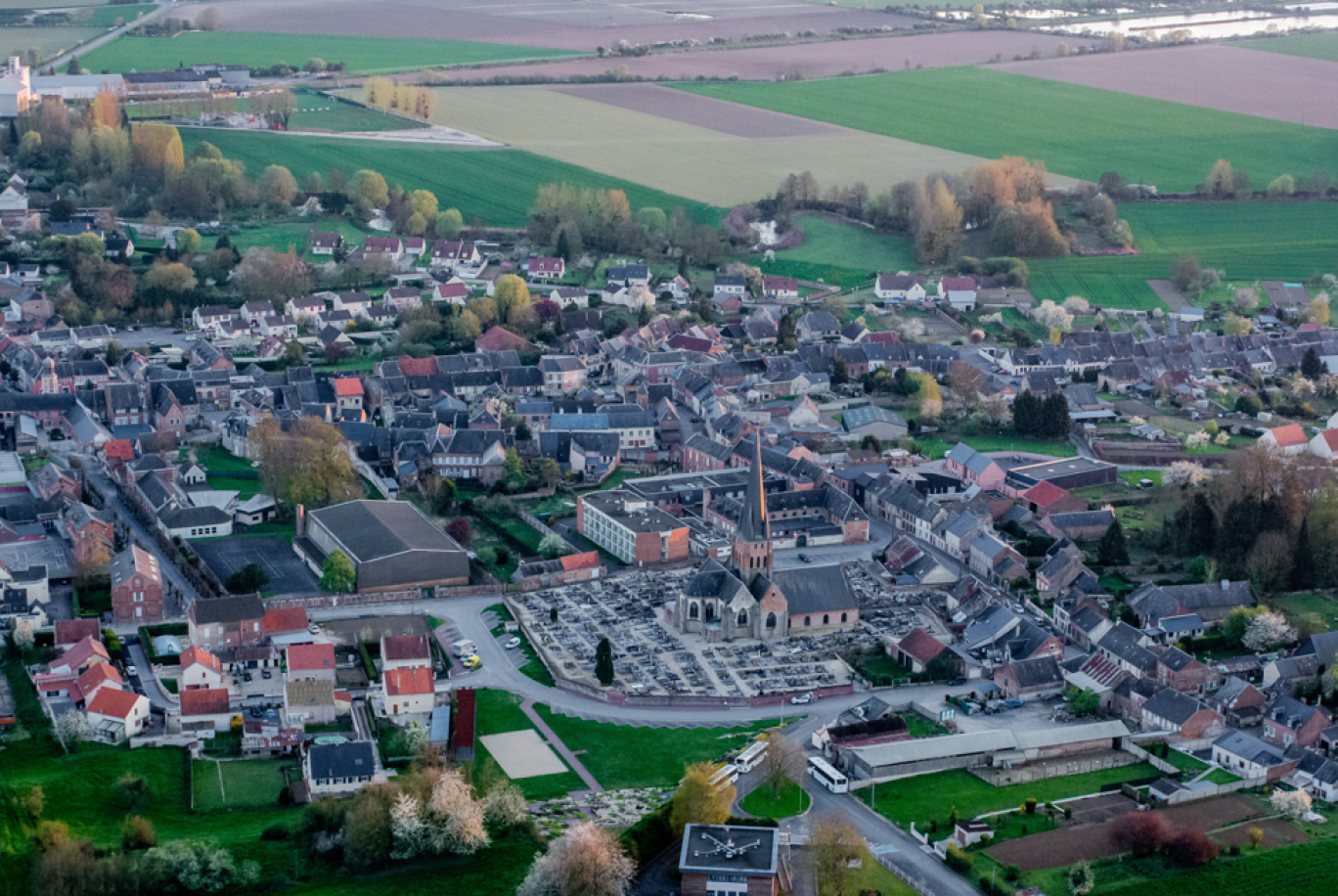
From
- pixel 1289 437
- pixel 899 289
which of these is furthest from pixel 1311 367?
pixel 899 289

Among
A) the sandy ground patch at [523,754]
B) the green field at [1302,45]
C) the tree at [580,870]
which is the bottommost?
the sandy ground patch at [523,754]

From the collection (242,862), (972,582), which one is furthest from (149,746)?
(972,582)

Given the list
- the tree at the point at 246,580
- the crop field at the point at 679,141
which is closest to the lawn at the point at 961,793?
the tree at the point at 246,580

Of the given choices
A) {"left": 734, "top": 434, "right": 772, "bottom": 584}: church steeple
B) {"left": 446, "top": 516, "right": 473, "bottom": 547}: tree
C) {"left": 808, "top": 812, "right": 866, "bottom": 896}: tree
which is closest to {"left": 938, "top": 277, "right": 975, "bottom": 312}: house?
{"left": 446, "top": 516, "right": 473, "bottom": 547}: tree

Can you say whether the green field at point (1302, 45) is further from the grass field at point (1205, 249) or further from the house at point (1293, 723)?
the house at point (1293, 723)

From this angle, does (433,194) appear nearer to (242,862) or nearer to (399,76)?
(399,76)

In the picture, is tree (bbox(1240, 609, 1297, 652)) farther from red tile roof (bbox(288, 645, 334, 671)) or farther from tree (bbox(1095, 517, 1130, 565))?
red tile roof (bbox(288, 645, 334, 671))

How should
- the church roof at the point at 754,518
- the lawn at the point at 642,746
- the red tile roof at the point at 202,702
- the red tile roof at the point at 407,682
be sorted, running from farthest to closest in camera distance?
1. the church roof at the point at 754,518
2. the red tile roof at the point at 407,682
3. the red tile roof at the point at 202,702
4. the lawn at the point at 642,746

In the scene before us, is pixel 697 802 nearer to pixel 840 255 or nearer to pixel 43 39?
pixel 840 255
